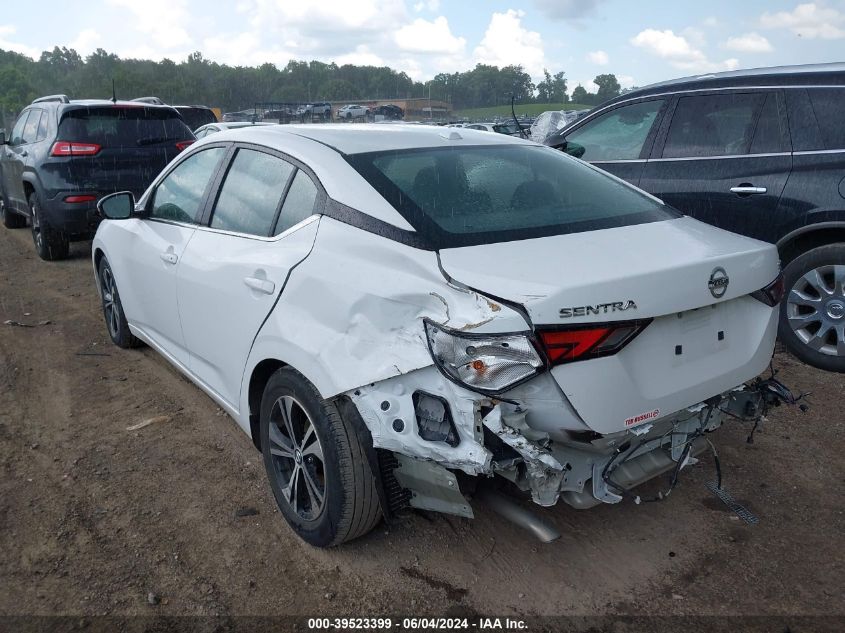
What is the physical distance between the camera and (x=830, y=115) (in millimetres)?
4551

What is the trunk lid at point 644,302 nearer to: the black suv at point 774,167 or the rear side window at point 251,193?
the rear side window at point 251,193

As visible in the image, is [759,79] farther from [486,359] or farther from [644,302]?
[486,359]

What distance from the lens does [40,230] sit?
8.50 m

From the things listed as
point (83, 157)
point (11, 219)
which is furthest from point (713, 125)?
point (11, 219)

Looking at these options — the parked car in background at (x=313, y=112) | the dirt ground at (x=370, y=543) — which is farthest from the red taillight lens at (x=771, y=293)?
the parked car in background at (x=313, y=112)

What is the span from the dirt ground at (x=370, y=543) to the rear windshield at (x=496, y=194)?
1.15 metres

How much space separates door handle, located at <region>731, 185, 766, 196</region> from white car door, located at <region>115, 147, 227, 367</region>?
3472 mm

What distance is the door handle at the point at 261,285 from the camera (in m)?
2.84

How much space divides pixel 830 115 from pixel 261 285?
3.88m

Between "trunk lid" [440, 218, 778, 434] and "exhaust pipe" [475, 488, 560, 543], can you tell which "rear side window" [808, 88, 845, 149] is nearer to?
"trunk lid" [440, 218, 778, 434]

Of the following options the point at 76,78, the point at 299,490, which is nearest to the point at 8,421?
the point at 299,490

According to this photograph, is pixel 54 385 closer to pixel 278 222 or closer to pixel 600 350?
pixel 278 222

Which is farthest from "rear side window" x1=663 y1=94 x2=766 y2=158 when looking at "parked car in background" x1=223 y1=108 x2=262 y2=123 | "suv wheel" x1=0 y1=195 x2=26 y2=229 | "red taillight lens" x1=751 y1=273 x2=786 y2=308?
"parked car in background" x1=223 y1=108 x2=262 y2=123

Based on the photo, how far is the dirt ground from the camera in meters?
2.58
